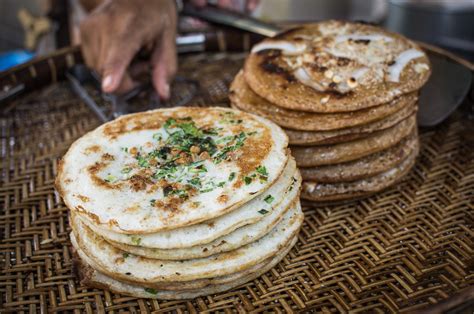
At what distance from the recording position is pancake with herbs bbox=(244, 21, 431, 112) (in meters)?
2.32

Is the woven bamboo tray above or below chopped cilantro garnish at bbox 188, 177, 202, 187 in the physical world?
below

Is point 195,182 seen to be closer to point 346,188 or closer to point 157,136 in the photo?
point 157,136

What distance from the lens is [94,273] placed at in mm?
1991

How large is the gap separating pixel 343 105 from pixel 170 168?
2.59ft

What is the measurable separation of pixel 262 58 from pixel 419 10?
3.46 m

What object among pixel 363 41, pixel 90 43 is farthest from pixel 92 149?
pixel 363 41

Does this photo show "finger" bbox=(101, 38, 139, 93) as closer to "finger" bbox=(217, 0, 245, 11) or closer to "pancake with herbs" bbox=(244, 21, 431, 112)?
"pancake with herbs" bbox=(244, 21, 431, 112)

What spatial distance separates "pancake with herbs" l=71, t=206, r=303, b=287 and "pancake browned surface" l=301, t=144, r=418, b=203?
1.62ft

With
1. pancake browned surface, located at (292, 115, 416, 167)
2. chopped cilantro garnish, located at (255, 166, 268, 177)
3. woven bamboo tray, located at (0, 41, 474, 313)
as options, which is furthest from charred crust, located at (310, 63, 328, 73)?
chopped cilantro garnish, located at (255, 166, 268, 177)

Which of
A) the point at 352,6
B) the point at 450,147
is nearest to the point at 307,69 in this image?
the point at 450,147

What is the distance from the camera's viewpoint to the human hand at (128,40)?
2877 millimetres

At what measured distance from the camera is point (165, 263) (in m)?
1.88

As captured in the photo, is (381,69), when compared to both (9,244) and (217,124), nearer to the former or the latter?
(217,124)

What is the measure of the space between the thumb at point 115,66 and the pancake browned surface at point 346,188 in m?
1.15
